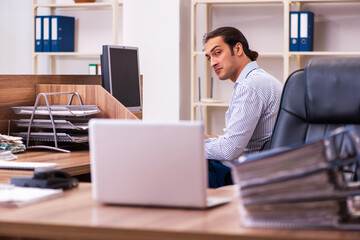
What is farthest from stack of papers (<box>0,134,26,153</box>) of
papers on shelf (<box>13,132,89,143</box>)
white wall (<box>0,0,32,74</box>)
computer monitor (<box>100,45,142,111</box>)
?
white wall (<box>0,0,32,74</box>)

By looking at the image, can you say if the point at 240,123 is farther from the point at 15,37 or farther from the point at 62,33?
the point at 15,37

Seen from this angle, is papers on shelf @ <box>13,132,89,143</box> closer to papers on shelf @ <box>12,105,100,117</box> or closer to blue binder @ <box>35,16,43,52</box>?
papers on shelf @ <box>12,105,100,117</box>

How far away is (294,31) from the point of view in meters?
5.02

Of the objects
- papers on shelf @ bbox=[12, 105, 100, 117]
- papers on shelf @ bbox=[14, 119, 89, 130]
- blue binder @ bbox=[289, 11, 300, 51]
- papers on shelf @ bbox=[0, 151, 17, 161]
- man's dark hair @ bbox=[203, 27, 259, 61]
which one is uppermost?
blue binder @ bbox=[289, 11, 300, 51]

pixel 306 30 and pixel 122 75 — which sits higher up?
pixel 306 30

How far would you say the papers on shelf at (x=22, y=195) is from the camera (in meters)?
1.52

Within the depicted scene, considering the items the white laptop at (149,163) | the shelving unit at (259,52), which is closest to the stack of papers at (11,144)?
the white laptop at (149,163)

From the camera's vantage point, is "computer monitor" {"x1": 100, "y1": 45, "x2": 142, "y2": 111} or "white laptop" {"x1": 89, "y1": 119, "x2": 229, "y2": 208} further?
"computer monitor" {"x1": 100, "y1": 45, "x2": 142, "y2": 111}

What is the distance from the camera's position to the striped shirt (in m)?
2.88

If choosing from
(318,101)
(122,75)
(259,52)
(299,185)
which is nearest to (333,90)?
(318,101)

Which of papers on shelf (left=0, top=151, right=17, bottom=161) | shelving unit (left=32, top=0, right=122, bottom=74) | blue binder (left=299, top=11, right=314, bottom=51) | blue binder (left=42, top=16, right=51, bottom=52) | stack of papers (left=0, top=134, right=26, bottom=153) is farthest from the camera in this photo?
blue binder (left=42, top=16, right=51, bottom=52)

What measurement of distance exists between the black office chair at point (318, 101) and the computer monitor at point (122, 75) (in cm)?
123

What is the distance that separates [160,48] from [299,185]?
417cm

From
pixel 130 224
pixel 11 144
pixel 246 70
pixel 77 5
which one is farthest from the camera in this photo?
pixel 77 5
